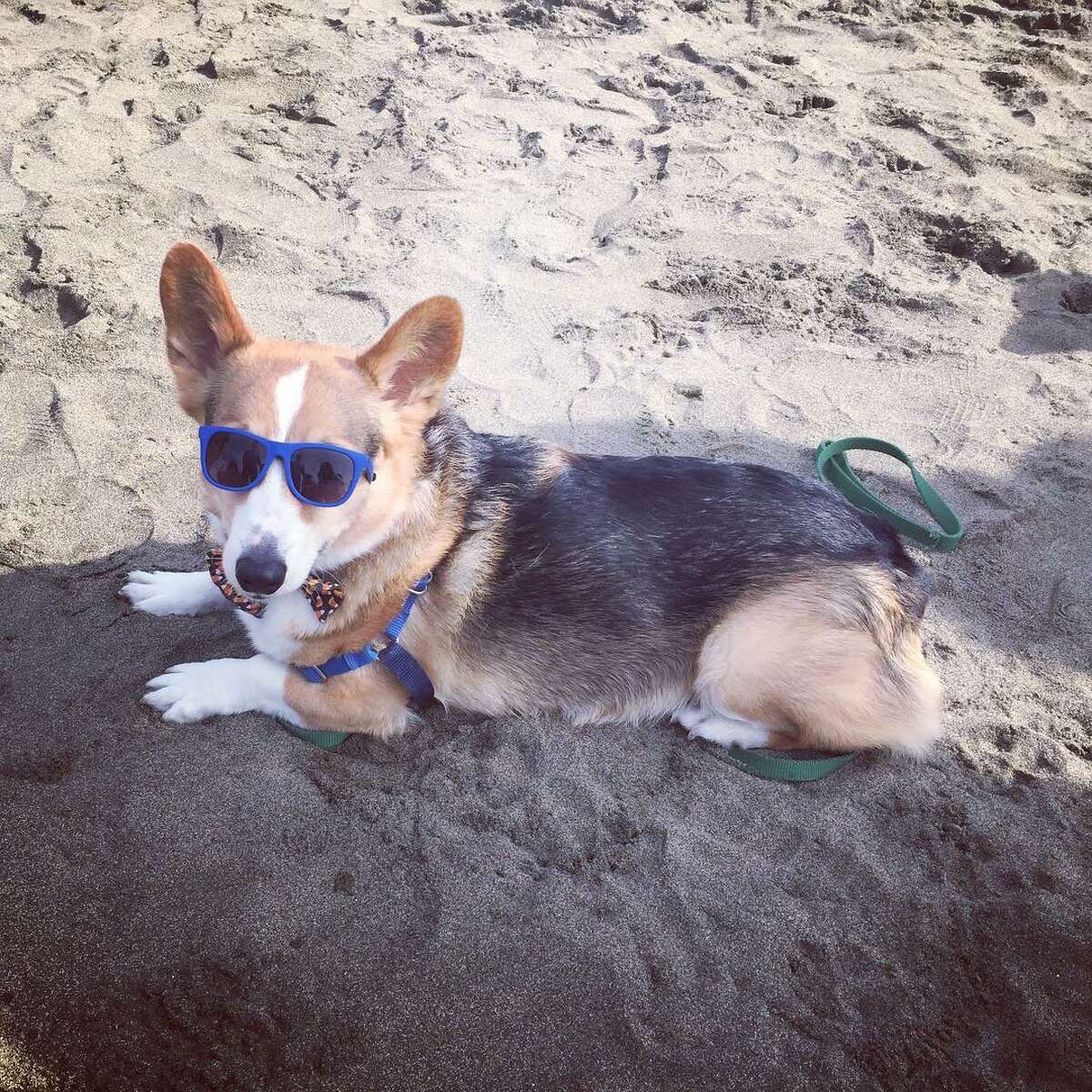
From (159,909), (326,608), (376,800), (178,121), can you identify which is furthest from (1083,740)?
(178,121)

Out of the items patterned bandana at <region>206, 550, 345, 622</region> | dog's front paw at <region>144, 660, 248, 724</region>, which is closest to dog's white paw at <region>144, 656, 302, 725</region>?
dog's front paw at <region>144, 660, 248, 724</region>

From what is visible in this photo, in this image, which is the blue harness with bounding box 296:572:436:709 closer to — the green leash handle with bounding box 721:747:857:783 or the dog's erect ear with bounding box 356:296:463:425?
the dog's erect ear with bounding box 356:296:463:425

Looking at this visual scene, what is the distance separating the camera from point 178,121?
194 inches

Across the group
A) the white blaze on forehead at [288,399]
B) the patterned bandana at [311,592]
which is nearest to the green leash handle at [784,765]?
the patterned bandana at [311,592]

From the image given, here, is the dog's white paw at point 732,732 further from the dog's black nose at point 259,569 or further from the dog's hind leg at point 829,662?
the dog's black nose at point 259,569

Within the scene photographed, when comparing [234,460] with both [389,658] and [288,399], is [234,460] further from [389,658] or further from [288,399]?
[389,658]

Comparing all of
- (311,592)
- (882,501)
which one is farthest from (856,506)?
(311,592)

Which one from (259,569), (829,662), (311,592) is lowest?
(829,662)

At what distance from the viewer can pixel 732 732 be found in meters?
2.57

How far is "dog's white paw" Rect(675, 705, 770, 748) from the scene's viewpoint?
8.41 ft

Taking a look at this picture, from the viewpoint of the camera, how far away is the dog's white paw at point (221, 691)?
2414mm

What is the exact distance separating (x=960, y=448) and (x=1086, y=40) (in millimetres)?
5692

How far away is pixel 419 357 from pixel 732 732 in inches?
60.6

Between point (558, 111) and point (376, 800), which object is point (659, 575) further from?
point (558, 111)
